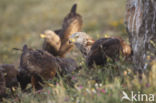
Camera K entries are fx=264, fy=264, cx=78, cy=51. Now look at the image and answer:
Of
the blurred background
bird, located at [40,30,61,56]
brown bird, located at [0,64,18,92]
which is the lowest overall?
brown bird, located at [0,64,18,92]

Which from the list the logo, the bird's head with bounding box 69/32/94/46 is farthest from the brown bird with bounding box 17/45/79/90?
the logo

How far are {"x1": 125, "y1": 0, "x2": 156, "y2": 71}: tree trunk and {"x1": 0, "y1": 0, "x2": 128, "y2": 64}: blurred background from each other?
14.4 feet

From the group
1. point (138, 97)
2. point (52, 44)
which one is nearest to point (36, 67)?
point (138, 97)

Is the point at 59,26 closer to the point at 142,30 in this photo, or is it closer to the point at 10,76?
the point at 10,76

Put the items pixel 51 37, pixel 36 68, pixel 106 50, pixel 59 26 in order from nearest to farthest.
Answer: pixel 106 50 → pixel 36 68 → pixel 51 37 → pixel 59 26

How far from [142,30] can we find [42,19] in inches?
394

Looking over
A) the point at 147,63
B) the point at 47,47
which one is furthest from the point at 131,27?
the point at 47,47

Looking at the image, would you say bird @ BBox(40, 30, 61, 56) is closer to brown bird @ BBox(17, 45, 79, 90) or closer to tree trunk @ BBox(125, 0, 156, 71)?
brown bird @ BBox(17, 45, 79, 90)

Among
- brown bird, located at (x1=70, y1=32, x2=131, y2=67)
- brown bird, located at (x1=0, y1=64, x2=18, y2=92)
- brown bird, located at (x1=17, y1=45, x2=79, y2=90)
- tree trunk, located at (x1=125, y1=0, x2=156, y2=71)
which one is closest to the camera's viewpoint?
tree trunk, located at (x1=125, y1=0, x2=156, y2=71)

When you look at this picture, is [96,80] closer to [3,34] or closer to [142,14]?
[142,14]

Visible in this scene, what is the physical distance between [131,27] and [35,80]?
2080 mm

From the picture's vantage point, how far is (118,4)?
1335cm

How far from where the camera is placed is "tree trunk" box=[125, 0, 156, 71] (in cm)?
409

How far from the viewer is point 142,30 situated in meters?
4.28
